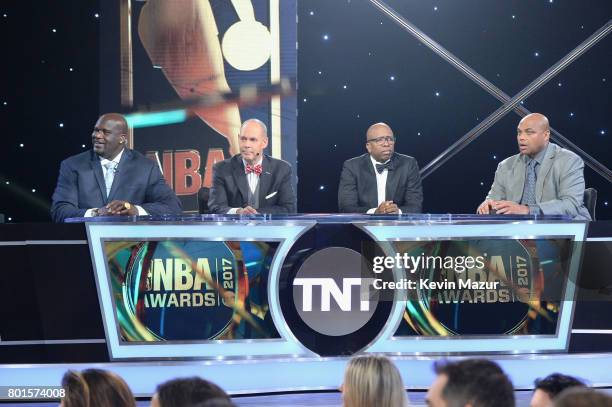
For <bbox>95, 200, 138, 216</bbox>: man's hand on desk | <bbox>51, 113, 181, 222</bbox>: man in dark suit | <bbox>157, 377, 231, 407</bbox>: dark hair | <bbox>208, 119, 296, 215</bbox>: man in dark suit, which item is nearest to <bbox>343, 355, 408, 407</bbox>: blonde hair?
<bbox>157, 377, 231, 407</bbox>: dark hair

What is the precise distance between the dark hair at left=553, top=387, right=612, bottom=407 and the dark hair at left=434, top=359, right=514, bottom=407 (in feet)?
1.21

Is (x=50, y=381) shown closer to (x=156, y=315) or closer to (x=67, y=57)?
(x=156, y=315)

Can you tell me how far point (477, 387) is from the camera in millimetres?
2141

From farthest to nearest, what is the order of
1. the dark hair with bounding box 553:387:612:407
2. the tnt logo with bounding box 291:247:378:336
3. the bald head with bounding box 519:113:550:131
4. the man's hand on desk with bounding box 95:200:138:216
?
the bald head with bounding box 519:113:550:131, the man's hand on desk with bounding box 95:200:138:216, the tnt logo with bounding box 291:247:378:336, the dark hair with bounding box 553:387:612:407

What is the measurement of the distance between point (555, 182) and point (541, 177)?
9cm

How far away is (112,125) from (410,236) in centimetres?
196

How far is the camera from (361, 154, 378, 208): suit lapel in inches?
258

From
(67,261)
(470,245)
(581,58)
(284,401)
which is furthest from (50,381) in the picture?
(581,58)

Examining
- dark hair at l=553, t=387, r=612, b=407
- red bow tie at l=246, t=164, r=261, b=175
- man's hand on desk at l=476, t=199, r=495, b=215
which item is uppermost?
red bow tie at l=246, t=164, r=261, b=175

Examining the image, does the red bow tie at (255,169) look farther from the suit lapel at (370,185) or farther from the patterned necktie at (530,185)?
the patterned necktie at (530,185)

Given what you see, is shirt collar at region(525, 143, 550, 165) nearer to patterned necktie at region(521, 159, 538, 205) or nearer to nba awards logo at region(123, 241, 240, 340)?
patterned necktie at region(521, 159, 538, 205)

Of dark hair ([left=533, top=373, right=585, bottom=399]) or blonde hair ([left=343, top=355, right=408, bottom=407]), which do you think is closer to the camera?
dark hair ([left=533, top=373, right=585, bottom=399])

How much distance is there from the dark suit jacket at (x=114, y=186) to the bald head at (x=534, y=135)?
2.12m

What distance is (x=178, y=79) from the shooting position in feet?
25.6
